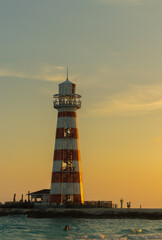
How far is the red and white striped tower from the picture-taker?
7306 cm

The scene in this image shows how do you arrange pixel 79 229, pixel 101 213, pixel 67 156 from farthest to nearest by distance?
pixel 67 156, pixel 101 213, pixel 79 229

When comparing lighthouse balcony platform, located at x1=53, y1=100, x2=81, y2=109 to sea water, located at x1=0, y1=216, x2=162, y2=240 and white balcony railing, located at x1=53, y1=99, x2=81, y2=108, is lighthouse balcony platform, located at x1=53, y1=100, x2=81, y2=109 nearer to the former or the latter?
white balcony railing, located at x1=53, y1=99, x2=81, y2=108

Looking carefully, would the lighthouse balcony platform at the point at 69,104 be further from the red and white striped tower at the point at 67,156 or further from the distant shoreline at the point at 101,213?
the distant shoreline at the point at 101,213

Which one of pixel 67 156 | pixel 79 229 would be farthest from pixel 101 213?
pixel 79 229

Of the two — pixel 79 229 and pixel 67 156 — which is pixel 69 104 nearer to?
pixel 67 156

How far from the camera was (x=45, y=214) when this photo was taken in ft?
238

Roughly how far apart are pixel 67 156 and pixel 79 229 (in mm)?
17590

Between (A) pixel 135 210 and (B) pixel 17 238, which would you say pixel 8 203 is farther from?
(B) pixel 17 238

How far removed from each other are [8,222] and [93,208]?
42.0 feet

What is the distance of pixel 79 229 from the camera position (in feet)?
190

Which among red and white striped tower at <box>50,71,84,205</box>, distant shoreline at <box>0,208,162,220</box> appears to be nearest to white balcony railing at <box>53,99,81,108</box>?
red and white striped tower at <box>50,71,84,205</box>

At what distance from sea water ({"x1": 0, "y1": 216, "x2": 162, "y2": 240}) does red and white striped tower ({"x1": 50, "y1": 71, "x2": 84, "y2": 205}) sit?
14.7 ft

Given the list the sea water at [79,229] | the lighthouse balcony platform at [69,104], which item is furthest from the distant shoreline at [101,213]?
the lighthouse balcony platform at [69,104]

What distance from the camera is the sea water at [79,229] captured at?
53312 millimetres
